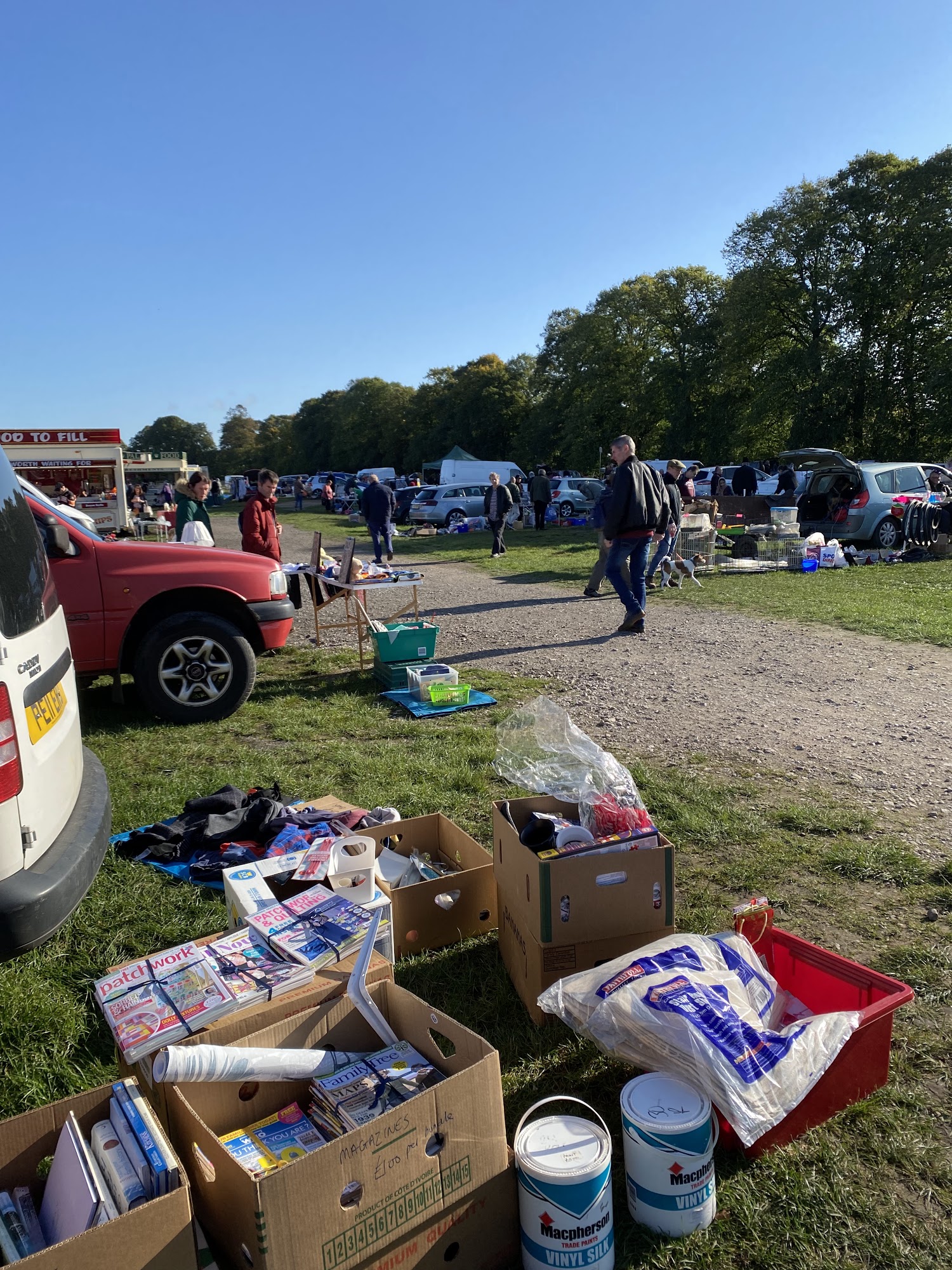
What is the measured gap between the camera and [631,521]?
8789 millimetres

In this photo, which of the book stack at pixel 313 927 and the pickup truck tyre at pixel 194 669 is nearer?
the book stack at pixel 313 927

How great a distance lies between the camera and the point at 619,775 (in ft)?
11.1

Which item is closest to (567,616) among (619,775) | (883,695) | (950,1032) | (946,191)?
(883,695)

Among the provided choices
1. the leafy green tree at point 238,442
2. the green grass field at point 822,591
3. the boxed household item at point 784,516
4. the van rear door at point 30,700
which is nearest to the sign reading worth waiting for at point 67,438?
the green grass field at point 822,591

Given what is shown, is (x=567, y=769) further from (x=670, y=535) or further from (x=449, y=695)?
(x=670, y=535)

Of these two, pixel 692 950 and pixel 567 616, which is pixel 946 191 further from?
pixel 692 950

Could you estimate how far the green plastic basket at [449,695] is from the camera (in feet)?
21.8


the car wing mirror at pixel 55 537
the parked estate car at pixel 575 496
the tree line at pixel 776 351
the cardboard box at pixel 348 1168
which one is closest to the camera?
the cardboard box at pixel 348 1168

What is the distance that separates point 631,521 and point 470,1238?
7.47 metres

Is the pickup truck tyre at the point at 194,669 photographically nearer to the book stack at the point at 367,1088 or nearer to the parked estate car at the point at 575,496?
the book stack at the point at 367,1088

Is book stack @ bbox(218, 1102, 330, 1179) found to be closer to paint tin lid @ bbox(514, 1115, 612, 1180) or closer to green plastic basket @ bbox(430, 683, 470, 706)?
paint tin lid @ bbox(514, 1115, 612, 1180)

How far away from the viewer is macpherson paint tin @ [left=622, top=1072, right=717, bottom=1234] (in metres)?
2.01

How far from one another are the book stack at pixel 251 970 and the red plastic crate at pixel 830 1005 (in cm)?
126

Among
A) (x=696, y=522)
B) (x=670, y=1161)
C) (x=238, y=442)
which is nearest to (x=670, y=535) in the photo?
(x=696, y=522)
